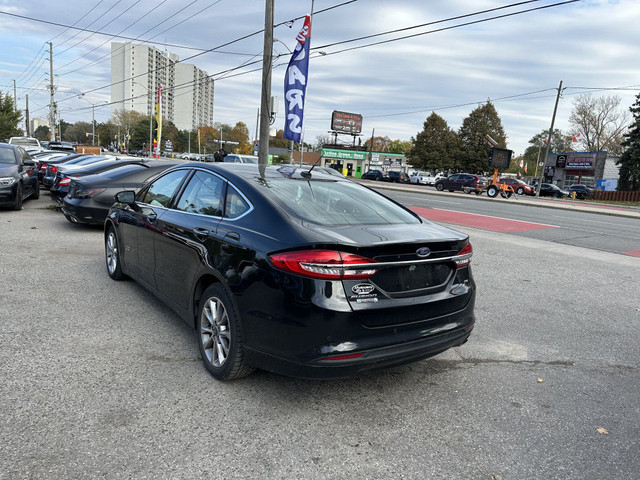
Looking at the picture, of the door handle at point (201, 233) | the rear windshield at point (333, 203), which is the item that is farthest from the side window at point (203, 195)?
the rear windshield at point (333, 203)

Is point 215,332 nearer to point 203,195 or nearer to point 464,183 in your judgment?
point 203,195

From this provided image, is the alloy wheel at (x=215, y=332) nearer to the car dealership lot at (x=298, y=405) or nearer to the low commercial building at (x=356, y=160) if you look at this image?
the car dealership lot at (x=298, y=405)

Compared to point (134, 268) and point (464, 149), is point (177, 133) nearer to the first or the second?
point (464, 149)

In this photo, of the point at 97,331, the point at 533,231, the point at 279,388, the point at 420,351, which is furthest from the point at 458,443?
the point at 533,231

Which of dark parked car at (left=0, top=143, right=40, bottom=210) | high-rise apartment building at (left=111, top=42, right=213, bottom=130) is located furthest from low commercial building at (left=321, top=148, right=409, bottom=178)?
dark parked car at (left=0, top=143, right=40, bottom=210)

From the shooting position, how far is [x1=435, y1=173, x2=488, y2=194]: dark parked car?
37.7 meters

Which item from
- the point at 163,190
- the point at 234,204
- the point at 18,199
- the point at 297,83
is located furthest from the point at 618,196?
the point at 234,204

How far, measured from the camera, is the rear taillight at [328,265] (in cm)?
272

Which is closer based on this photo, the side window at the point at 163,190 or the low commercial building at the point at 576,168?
the side window at the point at 163,190

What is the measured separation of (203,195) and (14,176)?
30.4ft

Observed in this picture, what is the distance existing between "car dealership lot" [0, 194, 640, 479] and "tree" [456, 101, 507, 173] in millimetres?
71300

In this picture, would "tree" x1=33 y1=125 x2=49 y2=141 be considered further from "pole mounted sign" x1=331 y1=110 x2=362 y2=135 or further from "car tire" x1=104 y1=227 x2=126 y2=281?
"car tire" x1=104 y1=227 x2=126 y2=281

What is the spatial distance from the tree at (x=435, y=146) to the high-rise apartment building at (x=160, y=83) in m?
36.0

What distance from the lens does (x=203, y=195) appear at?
3.93 metres
